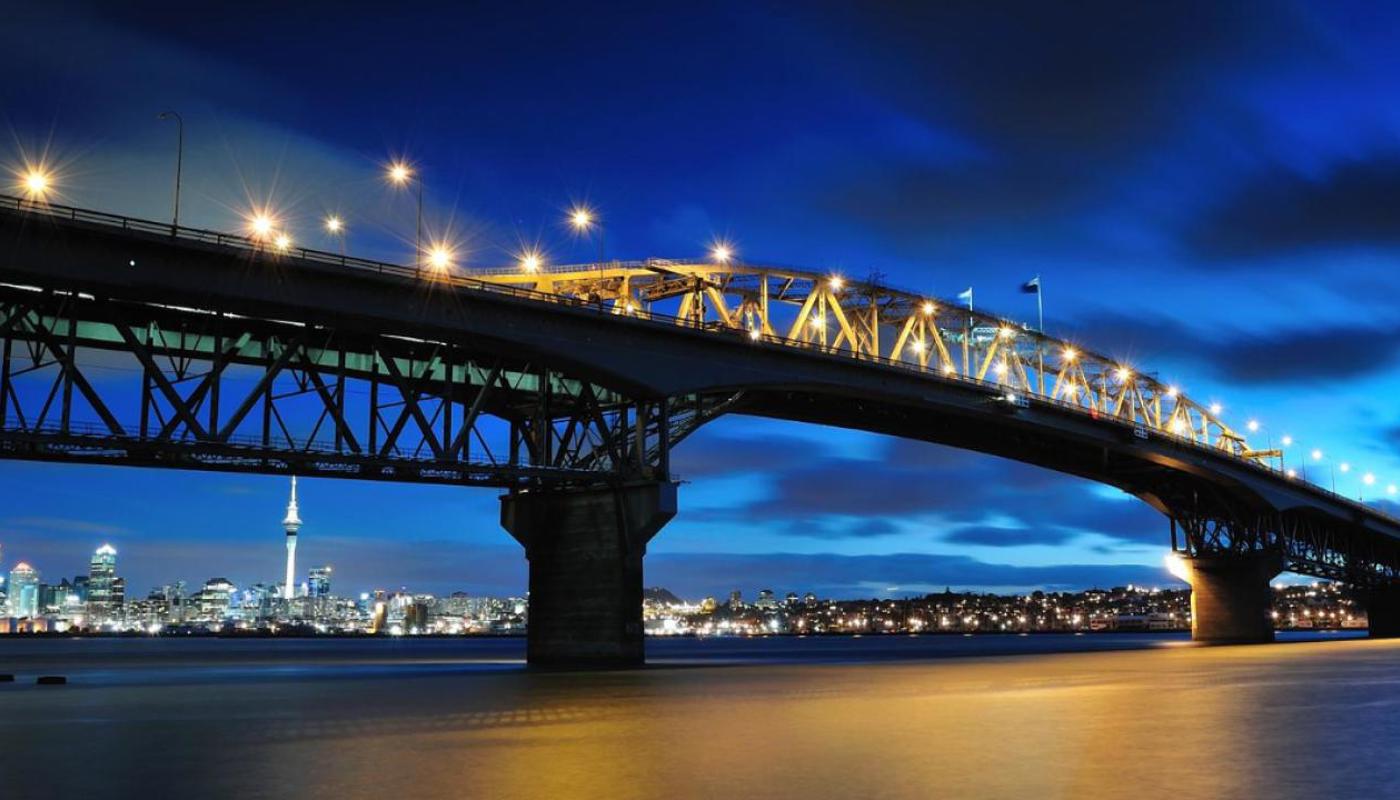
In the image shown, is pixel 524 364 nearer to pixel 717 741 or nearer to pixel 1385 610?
pixel 717 741

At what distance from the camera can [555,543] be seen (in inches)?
2623

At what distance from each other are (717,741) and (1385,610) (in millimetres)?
157071

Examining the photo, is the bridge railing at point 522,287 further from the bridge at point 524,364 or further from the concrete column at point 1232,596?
the concrete column at point 1232,596

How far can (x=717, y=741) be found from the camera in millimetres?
24375

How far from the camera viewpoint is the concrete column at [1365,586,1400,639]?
508 feet

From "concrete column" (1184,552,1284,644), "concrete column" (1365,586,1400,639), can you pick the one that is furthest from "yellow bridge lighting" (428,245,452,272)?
"concrete column" (1365,586,1400,639)

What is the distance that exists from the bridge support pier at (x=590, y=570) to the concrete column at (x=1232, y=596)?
77.9 m

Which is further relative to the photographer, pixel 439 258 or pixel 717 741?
pixel 439 258

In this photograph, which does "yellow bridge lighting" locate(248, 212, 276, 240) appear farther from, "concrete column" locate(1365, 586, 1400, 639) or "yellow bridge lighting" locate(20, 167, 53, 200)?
"concrete column" locate(1365, 586, 1400, 639)

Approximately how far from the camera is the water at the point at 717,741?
58.3 feet

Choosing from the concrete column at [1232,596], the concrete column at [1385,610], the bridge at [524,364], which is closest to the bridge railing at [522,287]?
the bridge at [524,364]

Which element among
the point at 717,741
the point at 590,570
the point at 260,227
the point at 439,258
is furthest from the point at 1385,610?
the point at 717,741

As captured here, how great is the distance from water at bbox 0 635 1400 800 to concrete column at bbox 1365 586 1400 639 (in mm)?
126970

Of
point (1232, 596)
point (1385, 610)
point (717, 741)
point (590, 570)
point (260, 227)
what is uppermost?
point (260, 227)
